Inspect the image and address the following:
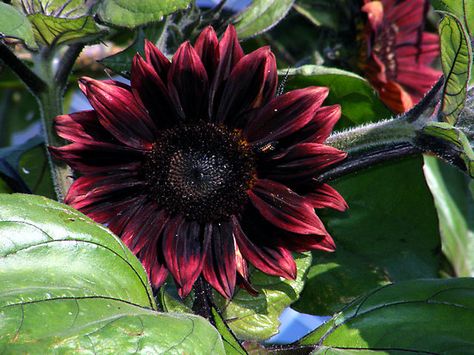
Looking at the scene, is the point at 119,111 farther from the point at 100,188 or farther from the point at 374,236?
the point at 374,236

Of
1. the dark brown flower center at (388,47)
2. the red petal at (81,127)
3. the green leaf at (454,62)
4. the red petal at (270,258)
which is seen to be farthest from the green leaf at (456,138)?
the dark brown flower center at (388,47)

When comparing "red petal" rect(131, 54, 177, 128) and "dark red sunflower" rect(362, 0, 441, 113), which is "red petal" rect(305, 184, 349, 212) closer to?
"red petal" rect(131, 54, 177, 128)

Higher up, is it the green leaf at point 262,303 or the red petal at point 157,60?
the red petal at point 157,60

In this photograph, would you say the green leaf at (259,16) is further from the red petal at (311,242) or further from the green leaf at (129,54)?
the red petal at (311,242)

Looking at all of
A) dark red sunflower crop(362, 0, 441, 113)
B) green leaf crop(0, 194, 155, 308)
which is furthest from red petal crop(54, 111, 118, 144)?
dark red sunflower crop(362, 0, 441, 113)

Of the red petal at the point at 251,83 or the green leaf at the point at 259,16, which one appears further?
the green leaf at the point at 259,16

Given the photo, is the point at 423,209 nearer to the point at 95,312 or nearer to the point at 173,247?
the point at 173,247
